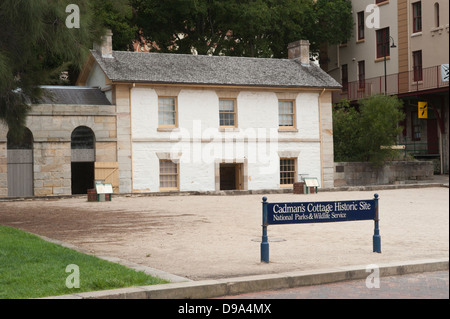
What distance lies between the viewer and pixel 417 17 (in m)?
42.7

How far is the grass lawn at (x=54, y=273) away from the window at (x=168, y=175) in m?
22.2

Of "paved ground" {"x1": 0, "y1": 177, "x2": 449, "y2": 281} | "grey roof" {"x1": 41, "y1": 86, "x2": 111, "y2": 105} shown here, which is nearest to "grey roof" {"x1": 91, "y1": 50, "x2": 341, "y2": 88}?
"grey roof" {"x1": 41, "y1": 86, "x2": 111, "y2": 105}

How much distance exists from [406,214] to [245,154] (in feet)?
58.0

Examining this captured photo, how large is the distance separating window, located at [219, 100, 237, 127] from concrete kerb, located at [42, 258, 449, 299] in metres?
26.5

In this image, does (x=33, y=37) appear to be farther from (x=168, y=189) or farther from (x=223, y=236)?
(x=168, y=189)

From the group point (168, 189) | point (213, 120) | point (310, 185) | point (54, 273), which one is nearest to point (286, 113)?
point (213, 120)

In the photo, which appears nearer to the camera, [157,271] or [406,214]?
[157,271]

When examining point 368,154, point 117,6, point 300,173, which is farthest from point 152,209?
point 368,154

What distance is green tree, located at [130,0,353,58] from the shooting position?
42938 millimetres

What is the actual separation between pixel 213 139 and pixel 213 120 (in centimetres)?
97

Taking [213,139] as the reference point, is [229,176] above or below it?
below

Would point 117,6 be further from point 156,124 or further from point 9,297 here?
point 156,124
